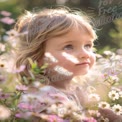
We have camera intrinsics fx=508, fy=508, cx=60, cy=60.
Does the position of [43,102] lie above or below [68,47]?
below

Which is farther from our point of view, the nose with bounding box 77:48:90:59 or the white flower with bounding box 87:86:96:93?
the white flower with bounding box 87:86:96:93

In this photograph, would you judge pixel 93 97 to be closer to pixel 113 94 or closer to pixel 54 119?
pixel 113 94

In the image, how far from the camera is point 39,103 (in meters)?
2.17

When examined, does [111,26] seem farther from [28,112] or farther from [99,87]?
[28,112]

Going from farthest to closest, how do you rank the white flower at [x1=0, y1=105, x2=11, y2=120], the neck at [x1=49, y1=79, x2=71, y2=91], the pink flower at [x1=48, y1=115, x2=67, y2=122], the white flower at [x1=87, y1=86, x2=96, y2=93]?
the white flower at [x1=87, y1=86, x2=96, y2=93]
the neck at [x1=49, y1=79, x2=71, y2=91]
the pink flower at [x1=48, y1=115, x2=67, y2=122]
the white flower at [x1=0, y1=105, x2=11, y2=120]

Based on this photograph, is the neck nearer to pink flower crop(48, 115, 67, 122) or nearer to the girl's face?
the girl's face

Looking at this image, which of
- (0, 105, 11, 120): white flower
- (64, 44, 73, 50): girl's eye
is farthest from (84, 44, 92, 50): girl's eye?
(0, 105, 11, 120): white flower

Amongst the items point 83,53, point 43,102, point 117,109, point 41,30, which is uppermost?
point 41,30

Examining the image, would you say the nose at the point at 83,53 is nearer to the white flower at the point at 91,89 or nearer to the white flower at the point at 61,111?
the white flower at the point at 91,89

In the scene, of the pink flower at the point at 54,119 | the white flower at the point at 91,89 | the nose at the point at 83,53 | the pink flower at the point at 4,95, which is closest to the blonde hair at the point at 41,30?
the nose at the point at 83,53

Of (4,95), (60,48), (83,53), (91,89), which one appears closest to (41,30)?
(60,48)

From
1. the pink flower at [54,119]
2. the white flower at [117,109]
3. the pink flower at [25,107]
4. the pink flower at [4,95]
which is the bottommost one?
the pink flower at [54,119]

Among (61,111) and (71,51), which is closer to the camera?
(61,111)

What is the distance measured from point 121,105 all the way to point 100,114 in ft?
1.03
